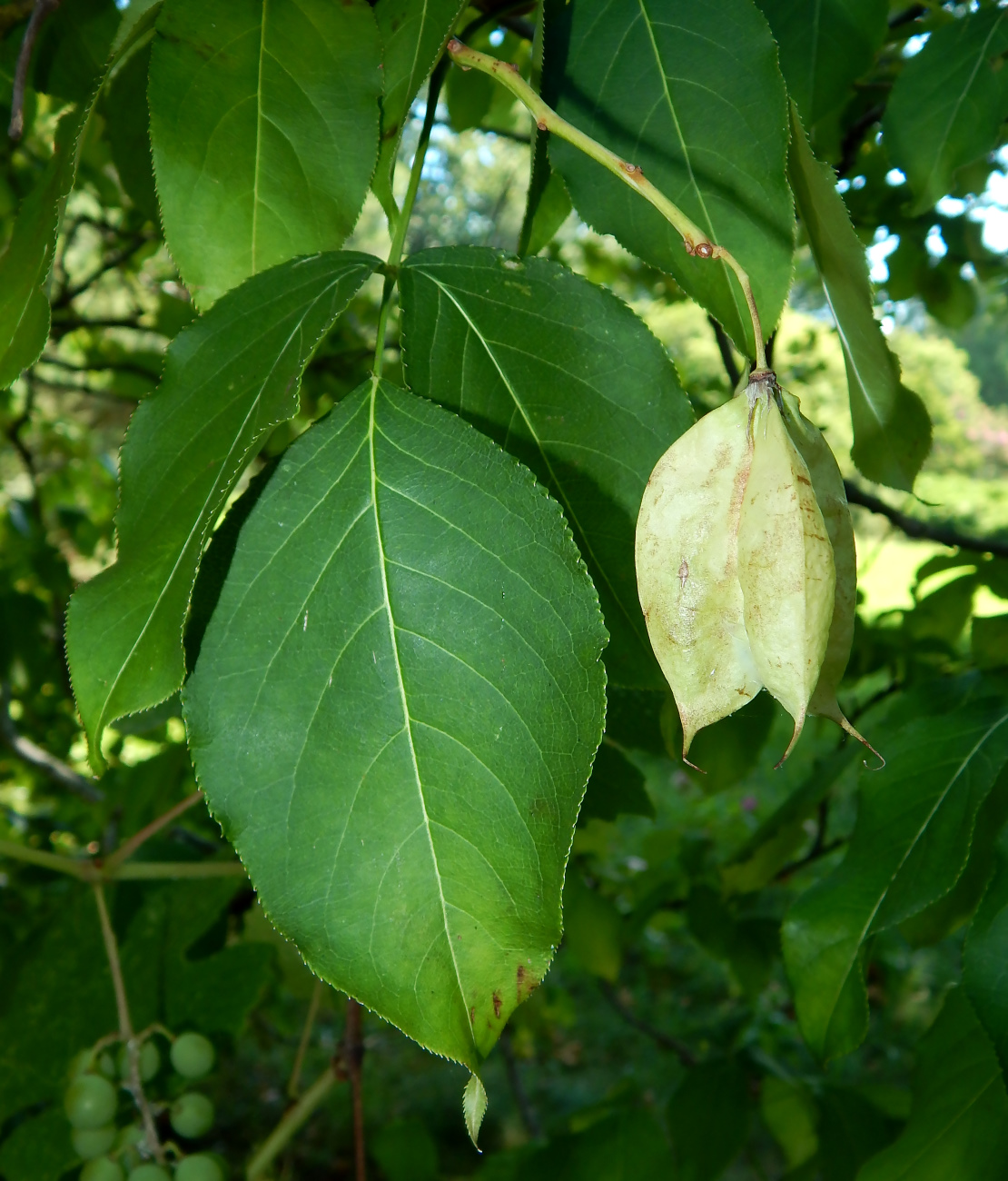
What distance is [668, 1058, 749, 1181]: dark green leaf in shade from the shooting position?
1208 mm

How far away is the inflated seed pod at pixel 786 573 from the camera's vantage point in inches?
15.9

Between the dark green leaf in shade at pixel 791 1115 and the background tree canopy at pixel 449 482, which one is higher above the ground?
the background tree canopy at pixel 449 482

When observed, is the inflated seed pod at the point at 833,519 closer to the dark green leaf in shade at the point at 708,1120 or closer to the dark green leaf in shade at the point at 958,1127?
the dark green leaf in shade at the point at 958,1127

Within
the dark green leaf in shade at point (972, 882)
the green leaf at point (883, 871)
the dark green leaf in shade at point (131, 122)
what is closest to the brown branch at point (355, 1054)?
the green leaf at point (883, 871)

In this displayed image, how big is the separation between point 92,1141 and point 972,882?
31.8 inches

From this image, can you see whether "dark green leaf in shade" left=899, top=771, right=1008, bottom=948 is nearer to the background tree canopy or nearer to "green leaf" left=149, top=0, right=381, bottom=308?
the background tree canopy

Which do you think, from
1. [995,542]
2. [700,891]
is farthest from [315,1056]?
[995,542]

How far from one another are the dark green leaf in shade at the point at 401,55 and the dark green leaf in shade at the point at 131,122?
0.25m

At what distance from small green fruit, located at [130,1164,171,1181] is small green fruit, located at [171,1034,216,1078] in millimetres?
106

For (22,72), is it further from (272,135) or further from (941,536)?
(941,536)

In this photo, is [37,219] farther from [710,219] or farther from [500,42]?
[500,42]

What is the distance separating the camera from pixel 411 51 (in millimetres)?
554

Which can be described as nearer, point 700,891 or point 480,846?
point 480,846

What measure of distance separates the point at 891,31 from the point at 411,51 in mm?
849
